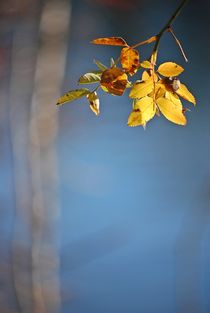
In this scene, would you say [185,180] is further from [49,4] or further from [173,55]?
[49,4]

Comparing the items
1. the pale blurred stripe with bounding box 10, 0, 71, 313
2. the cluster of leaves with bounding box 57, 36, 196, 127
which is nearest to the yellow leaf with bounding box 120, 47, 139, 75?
the cluster of leaves with bounding box 57, 36, 196, 127

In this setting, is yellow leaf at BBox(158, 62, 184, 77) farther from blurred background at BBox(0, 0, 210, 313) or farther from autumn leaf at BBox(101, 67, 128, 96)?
blurred background at BBox(0, 0, 210, 313)

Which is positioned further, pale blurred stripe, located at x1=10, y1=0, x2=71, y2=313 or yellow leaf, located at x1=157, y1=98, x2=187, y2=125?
pale blurred stripe, located at x1=10, y1=0, x2=71, y2=313

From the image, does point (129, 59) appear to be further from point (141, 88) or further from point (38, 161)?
point (38, 161)

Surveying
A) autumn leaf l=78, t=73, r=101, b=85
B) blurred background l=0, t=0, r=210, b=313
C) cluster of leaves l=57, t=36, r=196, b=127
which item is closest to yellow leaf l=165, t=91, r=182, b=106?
cluster of leaves l=57, t=36, r=196, b=127

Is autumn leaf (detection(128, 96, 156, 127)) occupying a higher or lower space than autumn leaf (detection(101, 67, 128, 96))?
lower

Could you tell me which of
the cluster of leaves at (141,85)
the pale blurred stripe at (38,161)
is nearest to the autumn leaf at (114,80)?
the cluster of leaves at (141,85)
